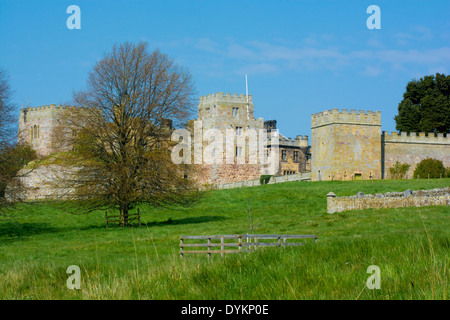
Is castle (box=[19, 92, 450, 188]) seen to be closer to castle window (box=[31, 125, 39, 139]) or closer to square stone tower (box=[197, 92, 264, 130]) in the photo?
square stone tower (box=[197, 92, 264, 130])

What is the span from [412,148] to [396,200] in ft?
102

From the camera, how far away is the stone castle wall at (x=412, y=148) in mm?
61188

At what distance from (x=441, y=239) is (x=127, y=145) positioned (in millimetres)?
26134

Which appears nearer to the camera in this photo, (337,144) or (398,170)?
(337,144)

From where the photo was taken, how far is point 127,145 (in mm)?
35094

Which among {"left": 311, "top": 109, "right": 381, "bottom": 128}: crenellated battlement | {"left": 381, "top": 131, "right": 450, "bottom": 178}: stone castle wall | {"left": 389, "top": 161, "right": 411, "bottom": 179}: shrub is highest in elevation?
{"left": 311, "top": 109, "right": 381, "bottom": 128}: crenellated battlement

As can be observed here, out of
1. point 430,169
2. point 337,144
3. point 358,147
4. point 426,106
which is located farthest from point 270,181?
point 426,106

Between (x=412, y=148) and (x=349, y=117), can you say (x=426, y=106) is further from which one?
(x=349, y=117)

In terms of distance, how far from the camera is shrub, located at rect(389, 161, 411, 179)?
60188 mm

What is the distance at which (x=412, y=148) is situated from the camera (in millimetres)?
62375

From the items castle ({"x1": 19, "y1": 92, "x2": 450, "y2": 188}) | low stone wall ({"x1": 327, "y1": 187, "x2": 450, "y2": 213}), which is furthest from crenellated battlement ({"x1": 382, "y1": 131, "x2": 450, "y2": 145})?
low stone wall ({"x1": 327, "y1": 187, "x2": 450, "y2": 213})

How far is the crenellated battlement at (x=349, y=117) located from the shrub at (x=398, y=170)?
512 cm
